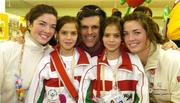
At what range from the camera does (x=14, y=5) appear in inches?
401

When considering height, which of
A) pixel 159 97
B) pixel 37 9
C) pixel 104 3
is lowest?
pixel 159 97

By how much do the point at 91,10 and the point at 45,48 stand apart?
53 centimetres

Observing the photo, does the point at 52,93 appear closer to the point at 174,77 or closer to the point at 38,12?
the point at 38,12

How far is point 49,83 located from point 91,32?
560 mm

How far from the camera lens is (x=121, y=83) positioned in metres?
2.19

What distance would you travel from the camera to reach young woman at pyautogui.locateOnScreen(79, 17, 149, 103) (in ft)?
7.09

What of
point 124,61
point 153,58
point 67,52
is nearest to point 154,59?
point 153,58

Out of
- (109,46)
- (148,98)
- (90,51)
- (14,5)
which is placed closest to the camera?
(148,98)

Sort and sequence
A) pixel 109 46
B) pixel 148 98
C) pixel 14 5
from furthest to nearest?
pixel 14 5 < pixel 109 46 < pixel 148 98

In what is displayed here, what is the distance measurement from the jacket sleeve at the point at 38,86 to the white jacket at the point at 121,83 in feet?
1.00

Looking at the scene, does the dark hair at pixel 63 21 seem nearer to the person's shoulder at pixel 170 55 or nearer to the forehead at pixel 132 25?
the forehead at pixel 132 25

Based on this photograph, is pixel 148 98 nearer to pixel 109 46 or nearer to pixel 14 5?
pixel 109 46

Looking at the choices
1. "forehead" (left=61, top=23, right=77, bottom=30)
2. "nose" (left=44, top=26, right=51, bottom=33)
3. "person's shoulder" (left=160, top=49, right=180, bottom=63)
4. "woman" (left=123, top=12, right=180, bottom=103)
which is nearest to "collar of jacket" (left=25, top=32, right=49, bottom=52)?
"nose" (left=44, top=26, right=51, bottom=33)

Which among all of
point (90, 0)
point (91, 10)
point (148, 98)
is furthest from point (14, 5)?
point (148, 98)
